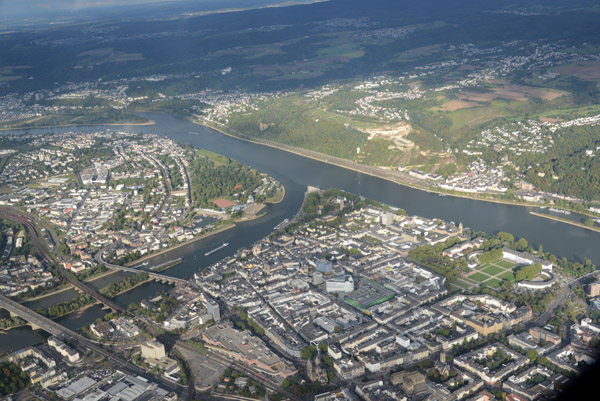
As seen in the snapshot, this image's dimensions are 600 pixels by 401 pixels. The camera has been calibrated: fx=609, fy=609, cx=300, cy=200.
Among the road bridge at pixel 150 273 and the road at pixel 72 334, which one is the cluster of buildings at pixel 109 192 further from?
the road at pixel 72 334

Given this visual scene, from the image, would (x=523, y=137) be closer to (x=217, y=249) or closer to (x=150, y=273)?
(x=217, y=249)

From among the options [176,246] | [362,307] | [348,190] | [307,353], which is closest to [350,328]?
[362,307]

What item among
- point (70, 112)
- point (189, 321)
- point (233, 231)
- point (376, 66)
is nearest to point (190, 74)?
point (70, 112)

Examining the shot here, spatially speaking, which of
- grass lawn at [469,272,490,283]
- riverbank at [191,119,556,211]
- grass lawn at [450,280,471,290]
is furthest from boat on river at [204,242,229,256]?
riverbank at [191,119,556,211]

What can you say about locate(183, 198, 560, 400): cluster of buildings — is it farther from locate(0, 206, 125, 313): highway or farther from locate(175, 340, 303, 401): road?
locate(0, 206, 125, 313): highway

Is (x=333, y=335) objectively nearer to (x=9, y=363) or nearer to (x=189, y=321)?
(x=189, y=321)
